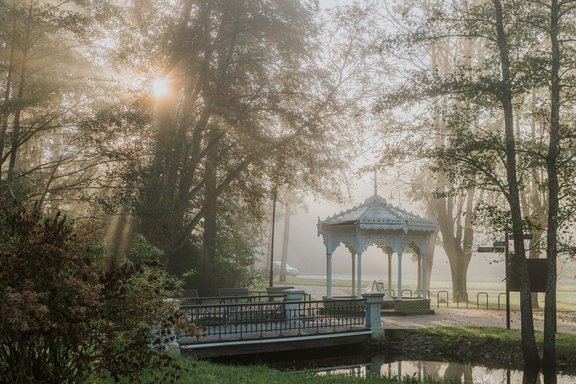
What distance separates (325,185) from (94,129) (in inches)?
409

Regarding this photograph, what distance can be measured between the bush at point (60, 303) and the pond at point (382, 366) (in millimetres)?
6730

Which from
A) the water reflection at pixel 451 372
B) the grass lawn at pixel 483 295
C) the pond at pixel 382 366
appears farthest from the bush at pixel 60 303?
the grass lawn at pixel 483 295

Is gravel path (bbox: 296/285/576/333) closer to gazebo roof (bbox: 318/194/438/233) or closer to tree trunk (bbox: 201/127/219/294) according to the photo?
gazebo roof (bbox: 318/194/438/233)

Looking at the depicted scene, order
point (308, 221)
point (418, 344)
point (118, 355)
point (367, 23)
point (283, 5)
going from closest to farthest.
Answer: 1. point (118, 355)
2. point (418, 344)
3. point (283, 5)
4. point (367, 23)
5. point (308, 221)

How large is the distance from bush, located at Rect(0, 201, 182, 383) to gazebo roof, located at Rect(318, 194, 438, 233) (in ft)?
56.4

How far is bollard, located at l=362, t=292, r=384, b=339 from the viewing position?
20.0 m

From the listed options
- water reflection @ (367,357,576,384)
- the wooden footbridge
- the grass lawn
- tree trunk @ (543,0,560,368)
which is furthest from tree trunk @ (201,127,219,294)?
tree trunk @ (543,0,560,368)

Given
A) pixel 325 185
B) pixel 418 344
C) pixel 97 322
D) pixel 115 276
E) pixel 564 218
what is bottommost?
pixel 418 344

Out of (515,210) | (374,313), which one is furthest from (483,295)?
(515,210)

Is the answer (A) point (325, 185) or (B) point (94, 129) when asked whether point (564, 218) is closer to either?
(A) point (325, 185)

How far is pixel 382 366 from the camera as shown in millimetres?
17172

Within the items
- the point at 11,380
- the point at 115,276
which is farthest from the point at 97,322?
the point at 11,380

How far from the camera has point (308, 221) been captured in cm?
10300

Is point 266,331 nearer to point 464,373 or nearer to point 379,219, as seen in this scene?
point 464,373
